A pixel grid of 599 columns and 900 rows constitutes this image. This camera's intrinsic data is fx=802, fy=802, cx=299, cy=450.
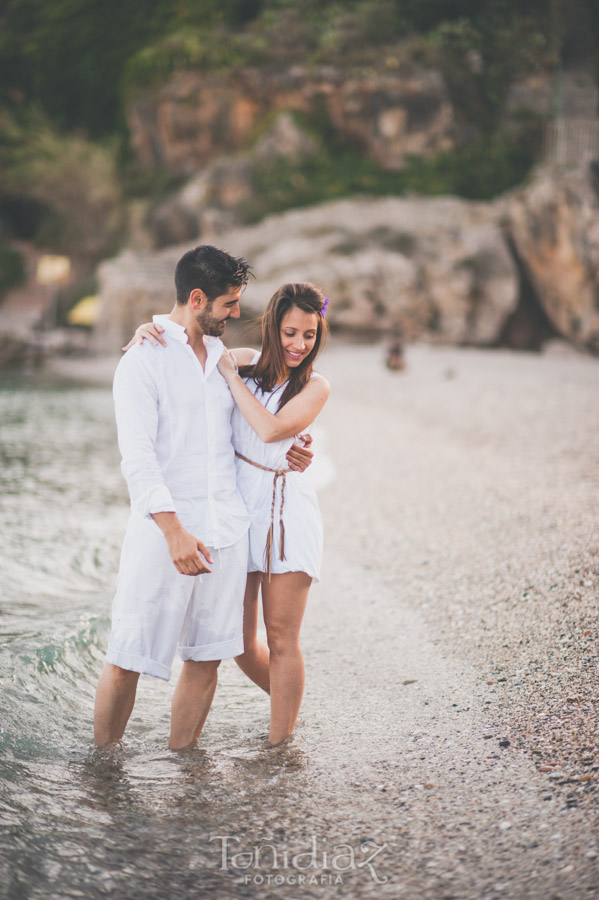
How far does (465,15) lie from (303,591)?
24.9m

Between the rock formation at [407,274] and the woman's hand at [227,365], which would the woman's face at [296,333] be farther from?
the rock formation at [407,274]

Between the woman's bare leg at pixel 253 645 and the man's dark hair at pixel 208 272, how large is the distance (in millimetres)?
1124

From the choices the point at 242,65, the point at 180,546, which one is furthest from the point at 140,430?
the point at 242,65

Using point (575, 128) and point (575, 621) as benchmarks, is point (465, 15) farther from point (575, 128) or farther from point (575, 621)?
point (575, 621)

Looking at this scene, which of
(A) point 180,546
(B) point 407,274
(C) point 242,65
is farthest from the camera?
(C) point 242,65

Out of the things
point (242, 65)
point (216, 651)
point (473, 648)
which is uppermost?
point (242, 65)

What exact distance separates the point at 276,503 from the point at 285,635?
52 cm

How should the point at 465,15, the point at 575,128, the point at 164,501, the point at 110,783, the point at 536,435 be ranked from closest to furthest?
the point at 164,501 → the point at 110,783 → the point at 536,435 → the point at 575,128 → the point at 465,15

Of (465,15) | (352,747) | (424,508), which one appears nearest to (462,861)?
(352,747)

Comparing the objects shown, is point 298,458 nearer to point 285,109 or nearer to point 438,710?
point 438,710

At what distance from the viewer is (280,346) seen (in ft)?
10.3

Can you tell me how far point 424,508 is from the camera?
22.2 feet

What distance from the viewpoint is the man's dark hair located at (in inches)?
115

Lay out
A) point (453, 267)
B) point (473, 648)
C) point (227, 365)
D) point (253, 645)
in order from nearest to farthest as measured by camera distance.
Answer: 1. point (227, 365)
2. point (253, 645)
3. point (473, 648)
4. point (453, 267)
